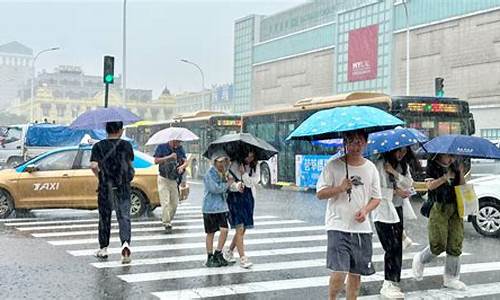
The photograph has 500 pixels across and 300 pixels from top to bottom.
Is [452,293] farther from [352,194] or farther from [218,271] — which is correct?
[218,271]

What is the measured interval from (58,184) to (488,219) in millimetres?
7837

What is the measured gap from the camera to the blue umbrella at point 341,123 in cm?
542

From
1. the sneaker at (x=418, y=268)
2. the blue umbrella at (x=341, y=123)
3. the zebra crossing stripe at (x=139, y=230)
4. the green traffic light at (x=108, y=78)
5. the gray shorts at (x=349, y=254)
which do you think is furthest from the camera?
the green traffic light at (x=108, y=78)

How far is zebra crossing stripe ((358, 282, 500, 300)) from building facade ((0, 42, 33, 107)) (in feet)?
327

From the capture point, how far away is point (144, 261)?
834 cm

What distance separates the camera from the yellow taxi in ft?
40.3

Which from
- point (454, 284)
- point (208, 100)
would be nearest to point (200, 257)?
point (454, 284)

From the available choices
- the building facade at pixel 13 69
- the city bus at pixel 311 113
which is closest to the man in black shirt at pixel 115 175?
the city bus at pixel 311 113

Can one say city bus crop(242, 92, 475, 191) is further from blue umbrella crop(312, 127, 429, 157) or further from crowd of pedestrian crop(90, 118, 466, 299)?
blue umbrella crop(312, 127, 429, 157)

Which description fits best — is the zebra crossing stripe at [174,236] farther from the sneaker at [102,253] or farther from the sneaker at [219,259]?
the sneaker at [219,259]

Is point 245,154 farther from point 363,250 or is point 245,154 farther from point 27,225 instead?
point 27,225

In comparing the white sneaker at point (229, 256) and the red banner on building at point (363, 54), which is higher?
the red banner on building at point (363, 54)

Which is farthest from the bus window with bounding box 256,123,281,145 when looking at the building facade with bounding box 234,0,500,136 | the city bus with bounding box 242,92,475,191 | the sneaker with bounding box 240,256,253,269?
Result: the building facade with bounding box 234,0,500,136

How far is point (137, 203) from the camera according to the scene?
12750 millimetres
